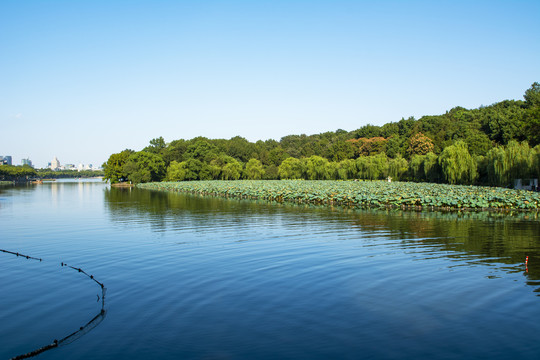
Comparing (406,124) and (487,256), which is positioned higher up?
(406,124)

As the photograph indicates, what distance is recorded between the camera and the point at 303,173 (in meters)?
77.0

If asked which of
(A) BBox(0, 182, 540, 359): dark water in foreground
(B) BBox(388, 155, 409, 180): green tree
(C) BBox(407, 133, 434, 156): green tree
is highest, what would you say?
(C) BBox(407, 133, 434, 156): green tree

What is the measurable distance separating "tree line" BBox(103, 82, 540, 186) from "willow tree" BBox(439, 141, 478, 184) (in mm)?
96

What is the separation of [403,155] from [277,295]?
7015 cm

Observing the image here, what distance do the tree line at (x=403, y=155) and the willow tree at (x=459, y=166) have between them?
0.32 feet

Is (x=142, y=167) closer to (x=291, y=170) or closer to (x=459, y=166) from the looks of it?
(x=291, y=170)

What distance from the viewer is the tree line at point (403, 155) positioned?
42.6 meters

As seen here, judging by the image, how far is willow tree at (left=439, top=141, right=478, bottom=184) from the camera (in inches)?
1676

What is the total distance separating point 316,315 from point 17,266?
29.3 feet

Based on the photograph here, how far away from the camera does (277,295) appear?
883 cm

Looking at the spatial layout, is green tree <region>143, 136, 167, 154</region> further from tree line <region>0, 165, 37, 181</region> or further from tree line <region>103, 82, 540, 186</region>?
tree line <region>0, 165, 37, 181</region>

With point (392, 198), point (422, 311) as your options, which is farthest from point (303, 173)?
point (422, 311)

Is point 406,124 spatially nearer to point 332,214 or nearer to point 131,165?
point 131,165

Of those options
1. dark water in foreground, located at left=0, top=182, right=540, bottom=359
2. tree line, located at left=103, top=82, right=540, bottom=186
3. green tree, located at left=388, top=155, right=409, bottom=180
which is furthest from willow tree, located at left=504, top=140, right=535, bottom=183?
dark water in foreground, located at left=0, top=182, right=540, bottom=359
